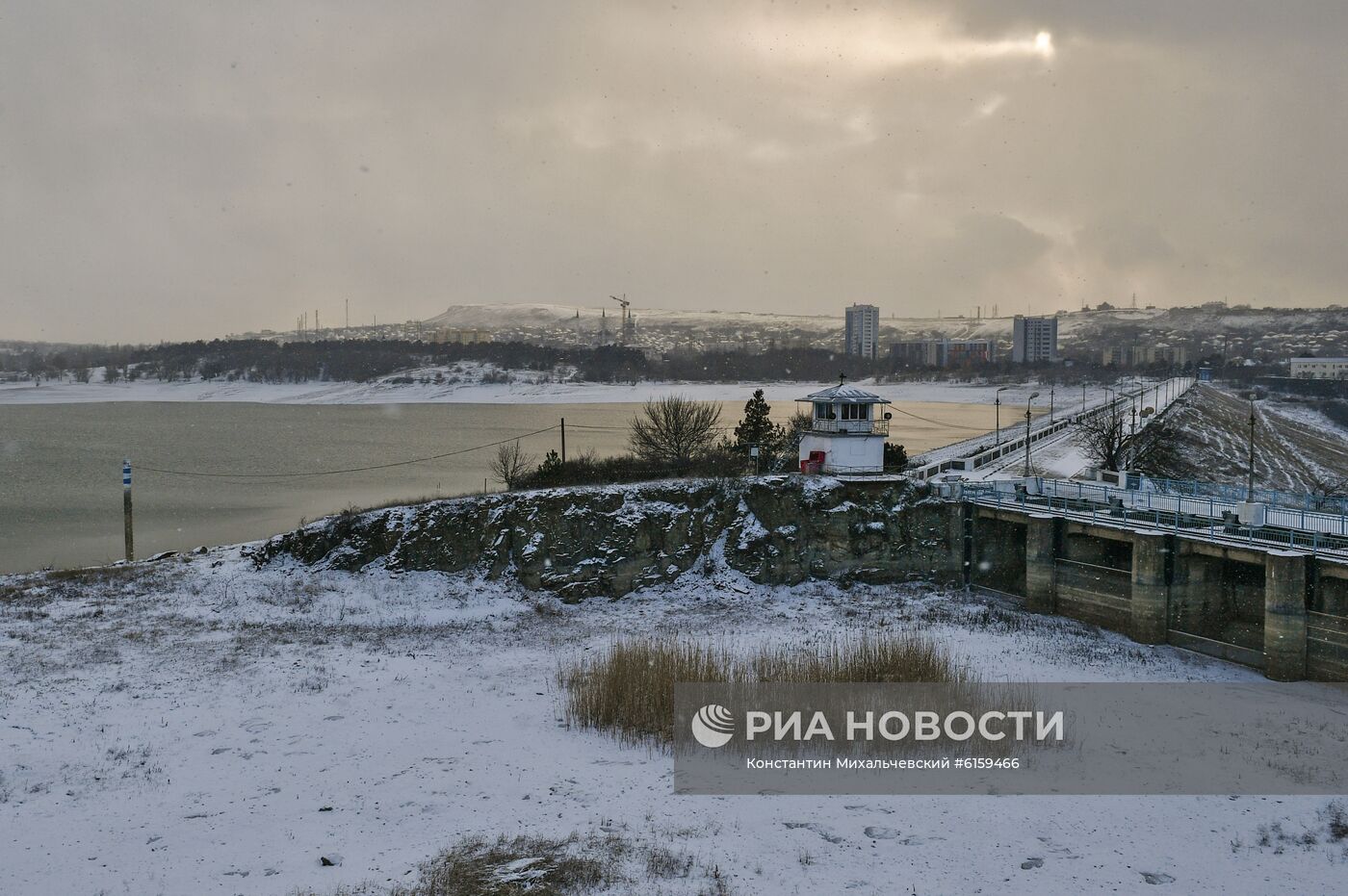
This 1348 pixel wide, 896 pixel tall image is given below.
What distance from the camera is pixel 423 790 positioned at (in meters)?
15.9

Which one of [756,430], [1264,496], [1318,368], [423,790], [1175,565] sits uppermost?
[1318,368]

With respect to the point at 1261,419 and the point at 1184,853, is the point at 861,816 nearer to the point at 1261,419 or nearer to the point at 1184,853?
the point at 1184,853

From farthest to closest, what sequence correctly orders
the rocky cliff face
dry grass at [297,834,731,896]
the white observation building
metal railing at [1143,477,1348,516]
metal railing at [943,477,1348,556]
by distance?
the white observation building, the rocky cliff face, metal railing at [1143,477,1348,516], metal railing at [943,477,1348,556], dry grass at [297,834,731,896]

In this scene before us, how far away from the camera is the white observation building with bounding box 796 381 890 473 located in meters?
37.6

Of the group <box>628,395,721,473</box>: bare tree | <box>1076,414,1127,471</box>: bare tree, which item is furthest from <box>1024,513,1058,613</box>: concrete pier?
<box>628,395,721,473</box>: bare tree

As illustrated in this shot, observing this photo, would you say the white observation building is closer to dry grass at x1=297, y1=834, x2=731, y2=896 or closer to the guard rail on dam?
the guard rail on dam

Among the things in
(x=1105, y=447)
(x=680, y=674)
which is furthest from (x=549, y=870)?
(x=1105, y=447)

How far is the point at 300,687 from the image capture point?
840 inches

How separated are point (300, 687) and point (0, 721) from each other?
5.43 m

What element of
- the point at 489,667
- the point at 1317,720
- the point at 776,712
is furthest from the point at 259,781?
the point at 1317,720

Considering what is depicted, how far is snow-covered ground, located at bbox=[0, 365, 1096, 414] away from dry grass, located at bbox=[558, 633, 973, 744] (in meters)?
145

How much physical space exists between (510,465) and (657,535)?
28710mm

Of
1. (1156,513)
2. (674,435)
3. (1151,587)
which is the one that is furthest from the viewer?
(674,435)

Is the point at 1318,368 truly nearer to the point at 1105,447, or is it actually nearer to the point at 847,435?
the point at 1105,447
